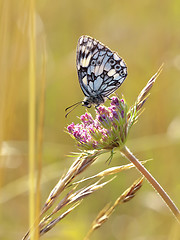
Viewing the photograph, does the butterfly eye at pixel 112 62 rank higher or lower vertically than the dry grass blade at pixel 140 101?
higher

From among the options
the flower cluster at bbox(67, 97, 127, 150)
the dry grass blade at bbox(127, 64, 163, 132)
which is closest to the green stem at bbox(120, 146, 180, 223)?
the flower cluster at bbox(67, 97, 127, 150)

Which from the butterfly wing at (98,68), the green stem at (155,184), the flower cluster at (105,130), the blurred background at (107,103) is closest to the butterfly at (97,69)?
the butterfly wing at (98,68)

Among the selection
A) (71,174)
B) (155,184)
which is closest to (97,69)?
(71,174)

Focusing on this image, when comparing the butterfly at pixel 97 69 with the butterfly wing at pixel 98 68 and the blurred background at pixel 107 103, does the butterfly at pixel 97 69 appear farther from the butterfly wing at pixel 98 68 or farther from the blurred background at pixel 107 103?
the blurred background at pixel 107 103

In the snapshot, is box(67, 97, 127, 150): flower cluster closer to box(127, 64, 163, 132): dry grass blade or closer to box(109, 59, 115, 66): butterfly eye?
box(127, 64, 163, 132): dry grass blade

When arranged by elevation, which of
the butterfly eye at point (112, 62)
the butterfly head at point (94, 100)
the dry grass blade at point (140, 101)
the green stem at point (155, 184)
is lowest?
the green stem at point (155, 184)

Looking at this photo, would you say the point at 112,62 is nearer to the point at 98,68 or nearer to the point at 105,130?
the point at 98,68
